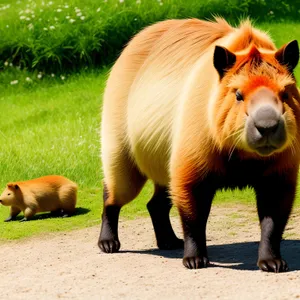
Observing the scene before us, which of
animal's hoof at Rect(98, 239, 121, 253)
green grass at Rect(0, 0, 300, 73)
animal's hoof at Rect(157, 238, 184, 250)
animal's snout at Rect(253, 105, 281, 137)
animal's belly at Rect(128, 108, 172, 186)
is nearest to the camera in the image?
animal's snout at Rect(253, 105, 281, 137)

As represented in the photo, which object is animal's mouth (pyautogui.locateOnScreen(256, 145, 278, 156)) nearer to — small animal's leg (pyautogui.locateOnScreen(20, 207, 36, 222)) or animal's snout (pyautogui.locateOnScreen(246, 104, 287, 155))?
animal's snout (pyautogui.locateOnScreen(246, 104, 287, 155))

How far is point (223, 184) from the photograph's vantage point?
577 cm

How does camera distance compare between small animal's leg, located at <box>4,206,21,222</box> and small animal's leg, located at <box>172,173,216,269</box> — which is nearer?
small animal's leg, located at <box>172,173,216,269</box>

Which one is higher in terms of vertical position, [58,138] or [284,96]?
[284,96]

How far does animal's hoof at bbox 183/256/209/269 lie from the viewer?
229 inches

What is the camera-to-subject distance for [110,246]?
6.77 metres

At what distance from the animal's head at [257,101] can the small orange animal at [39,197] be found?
129 inches

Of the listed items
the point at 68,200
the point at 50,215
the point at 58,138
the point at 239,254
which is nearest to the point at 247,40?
the point at 239,254

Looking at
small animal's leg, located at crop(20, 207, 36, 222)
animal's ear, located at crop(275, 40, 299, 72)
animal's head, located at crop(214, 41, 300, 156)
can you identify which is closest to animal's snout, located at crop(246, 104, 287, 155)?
animal's head, located at crop(214, 41, 300, 156)

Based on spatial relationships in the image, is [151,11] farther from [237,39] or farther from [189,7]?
[237,39]

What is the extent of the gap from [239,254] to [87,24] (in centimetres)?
895

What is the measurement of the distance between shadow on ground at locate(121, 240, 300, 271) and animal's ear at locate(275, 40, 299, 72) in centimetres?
136

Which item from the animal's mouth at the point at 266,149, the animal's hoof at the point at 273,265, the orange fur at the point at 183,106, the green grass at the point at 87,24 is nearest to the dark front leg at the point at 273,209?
the animal's hoof at the point at 273,265

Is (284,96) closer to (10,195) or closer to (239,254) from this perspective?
(239,254)
